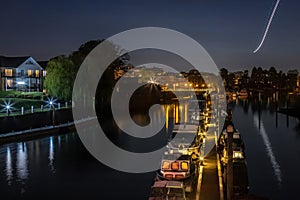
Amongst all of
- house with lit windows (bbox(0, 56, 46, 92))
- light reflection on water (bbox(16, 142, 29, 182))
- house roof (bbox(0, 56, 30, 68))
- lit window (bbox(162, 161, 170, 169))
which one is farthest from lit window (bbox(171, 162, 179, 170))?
house roof (bbox(0, 56, 30, 68))

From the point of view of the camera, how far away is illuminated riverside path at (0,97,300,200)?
1988 centimetres

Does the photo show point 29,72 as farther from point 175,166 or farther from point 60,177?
point 175,166

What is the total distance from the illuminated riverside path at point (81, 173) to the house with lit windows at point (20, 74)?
3037cm

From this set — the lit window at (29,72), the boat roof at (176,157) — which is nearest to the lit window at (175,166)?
the boat roof at (176,157)

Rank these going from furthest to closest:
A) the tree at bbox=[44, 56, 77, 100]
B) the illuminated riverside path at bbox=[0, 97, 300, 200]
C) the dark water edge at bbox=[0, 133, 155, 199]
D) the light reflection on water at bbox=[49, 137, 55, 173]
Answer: the tree at bbox=[44, 56, 77, 100] < the light reflection on water at bbox=[49, 137, 55, 173] < the illuminated riverside path at bbox=[0, 97, 300, 200] < the dark water edge at bbox=[0, 133, 155, 199]

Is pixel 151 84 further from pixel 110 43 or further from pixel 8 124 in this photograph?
pixel 8 124

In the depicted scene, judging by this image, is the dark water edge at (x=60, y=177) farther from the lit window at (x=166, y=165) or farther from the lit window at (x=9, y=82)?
the lit window at (x=9, y=82)

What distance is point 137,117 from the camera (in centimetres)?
5522

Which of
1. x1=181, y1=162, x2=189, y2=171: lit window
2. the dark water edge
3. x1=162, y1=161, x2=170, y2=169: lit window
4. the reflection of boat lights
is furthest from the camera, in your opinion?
the reflection of boat lights

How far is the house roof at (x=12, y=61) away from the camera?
6284 cm

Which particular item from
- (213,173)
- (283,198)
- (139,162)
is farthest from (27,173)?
(283,198)

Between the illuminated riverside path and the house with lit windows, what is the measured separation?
99.6 feet

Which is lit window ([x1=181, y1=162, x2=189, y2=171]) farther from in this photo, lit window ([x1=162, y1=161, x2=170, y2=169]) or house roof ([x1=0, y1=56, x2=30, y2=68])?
house roof ([x1=0, y1=56, x2=30, y2=68])

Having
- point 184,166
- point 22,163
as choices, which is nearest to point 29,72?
point 22,163
